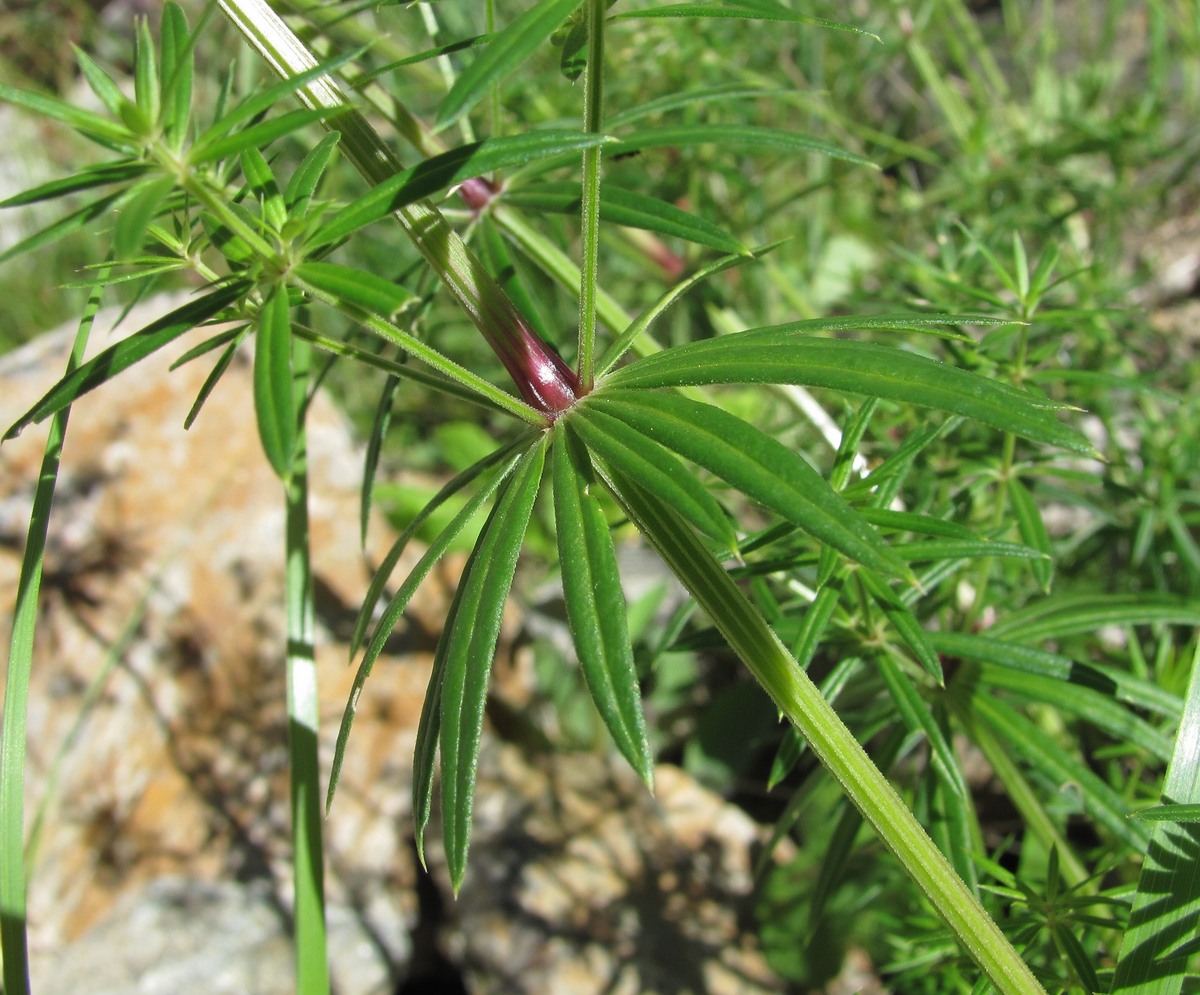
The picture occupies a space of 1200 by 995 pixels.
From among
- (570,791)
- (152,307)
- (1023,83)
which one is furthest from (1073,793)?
(1023,83)

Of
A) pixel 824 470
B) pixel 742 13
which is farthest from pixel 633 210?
pixel 824 470

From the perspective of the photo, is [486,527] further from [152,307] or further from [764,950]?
[152,307]

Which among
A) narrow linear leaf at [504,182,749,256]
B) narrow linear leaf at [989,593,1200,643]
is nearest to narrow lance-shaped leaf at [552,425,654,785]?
narrow linear leaf at [504,182,749,256]

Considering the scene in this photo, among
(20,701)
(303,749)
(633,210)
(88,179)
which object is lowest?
(303,749)

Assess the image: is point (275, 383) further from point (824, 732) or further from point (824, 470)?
point (824, 470)

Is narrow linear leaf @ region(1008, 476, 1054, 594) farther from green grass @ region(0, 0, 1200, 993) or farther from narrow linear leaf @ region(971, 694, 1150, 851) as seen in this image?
narrow linear leaf @ region(971, 694, 1150, 851)
